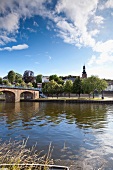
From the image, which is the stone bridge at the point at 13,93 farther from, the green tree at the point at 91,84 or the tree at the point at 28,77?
the tree at the point at 28,77

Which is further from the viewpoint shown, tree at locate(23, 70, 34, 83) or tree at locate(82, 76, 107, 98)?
tree at locate(23, 70, 34, 83)

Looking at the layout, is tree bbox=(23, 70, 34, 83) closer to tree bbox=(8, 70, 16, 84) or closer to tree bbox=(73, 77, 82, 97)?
tree bbox=(8, 70, 16, 84)

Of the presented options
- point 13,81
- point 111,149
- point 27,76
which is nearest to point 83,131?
point 111,149

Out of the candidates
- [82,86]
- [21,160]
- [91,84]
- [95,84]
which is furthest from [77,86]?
[21,160]

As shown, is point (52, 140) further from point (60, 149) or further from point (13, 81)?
point (13, 81)

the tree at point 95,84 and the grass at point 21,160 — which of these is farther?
the tree at point 95,84

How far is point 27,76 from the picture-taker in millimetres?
190750

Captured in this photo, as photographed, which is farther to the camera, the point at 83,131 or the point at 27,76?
the point at 27,76

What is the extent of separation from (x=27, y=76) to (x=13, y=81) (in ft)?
99.7

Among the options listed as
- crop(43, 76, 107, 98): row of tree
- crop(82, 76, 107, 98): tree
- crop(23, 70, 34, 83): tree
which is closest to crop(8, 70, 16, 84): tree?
crop(23, 70, 34, 83): tree

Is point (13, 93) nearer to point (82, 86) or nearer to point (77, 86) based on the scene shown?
point (77, 86)

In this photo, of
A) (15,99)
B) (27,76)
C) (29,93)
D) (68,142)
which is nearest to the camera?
(68,142)

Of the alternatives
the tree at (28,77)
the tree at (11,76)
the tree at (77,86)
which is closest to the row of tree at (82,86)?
the tree at (77,86)

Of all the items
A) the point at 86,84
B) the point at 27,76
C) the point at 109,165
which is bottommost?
the point at 109,165
